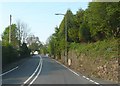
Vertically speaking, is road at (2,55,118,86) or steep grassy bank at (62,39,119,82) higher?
steep grassy bank at (62,39,119,82)

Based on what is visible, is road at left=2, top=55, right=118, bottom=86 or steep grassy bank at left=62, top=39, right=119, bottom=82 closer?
road at left=2, top=55, right=118, bottom=86

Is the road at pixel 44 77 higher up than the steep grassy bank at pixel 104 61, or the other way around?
the steep grassy bank at pixel 104 61

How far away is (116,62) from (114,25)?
7.46 m

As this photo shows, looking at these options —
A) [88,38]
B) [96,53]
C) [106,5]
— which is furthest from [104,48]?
[88,38]

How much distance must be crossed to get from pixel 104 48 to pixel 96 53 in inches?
67.0

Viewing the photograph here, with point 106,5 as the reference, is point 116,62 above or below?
below

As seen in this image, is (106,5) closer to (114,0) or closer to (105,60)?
(114,0)

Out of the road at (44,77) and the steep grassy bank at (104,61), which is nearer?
the road at (44,77)

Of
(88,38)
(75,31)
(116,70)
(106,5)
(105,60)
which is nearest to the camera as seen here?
(116,70)

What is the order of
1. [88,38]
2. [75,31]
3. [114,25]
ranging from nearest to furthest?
[114,25] → [88,38] → [75,31]

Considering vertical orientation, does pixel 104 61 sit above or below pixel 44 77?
above

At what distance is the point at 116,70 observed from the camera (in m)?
24.9

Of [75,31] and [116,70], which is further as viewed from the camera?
[75,31]

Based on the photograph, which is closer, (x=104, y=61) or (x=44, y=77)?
(x=44, y=77)
